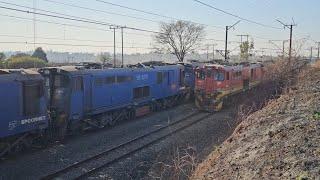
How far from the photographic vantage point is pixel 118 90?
78.5ft

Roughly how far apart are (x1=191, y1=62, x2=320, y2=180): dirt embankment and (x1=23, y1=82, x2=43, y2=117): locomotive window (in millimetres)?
7785

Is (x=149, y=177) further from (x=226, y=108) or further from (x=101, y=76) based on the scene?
(x=226, y=108)

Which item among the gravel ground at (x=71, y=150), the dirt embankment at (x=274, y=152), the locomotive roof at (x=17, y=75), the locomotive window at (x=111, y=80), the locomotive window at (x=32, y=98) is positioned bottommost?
the gravel ground at (x=71, y=150)

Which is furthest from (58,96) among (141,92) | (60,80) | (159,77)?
(159,77)

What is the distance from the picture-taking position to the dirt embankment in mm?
9359

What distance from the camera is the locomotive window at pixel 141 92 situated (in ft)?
85.3

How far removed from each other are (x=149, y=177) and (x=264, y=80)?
3035cm

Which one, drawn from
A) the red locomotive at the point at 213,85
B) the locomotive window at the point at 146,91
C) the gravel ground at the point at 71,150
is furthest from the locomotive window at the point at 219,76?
the gravel ground at the point at 71,150

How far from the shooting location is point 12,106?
52.3 ft

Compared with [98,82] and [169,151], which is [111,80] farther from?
[169,151]

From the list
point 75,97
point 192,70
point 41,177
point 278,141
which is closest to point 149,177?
point 41,177

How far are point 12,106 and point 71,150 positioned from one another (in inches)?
130

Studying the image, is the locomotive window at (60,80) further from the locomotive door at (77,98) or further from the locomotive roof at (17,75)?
the locomotive roof at (17,75)

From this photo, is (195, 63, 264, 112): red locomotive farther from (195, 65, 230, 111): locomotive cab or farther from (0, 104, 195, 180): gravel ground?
(0, 104, 195, 180): gravel ground
